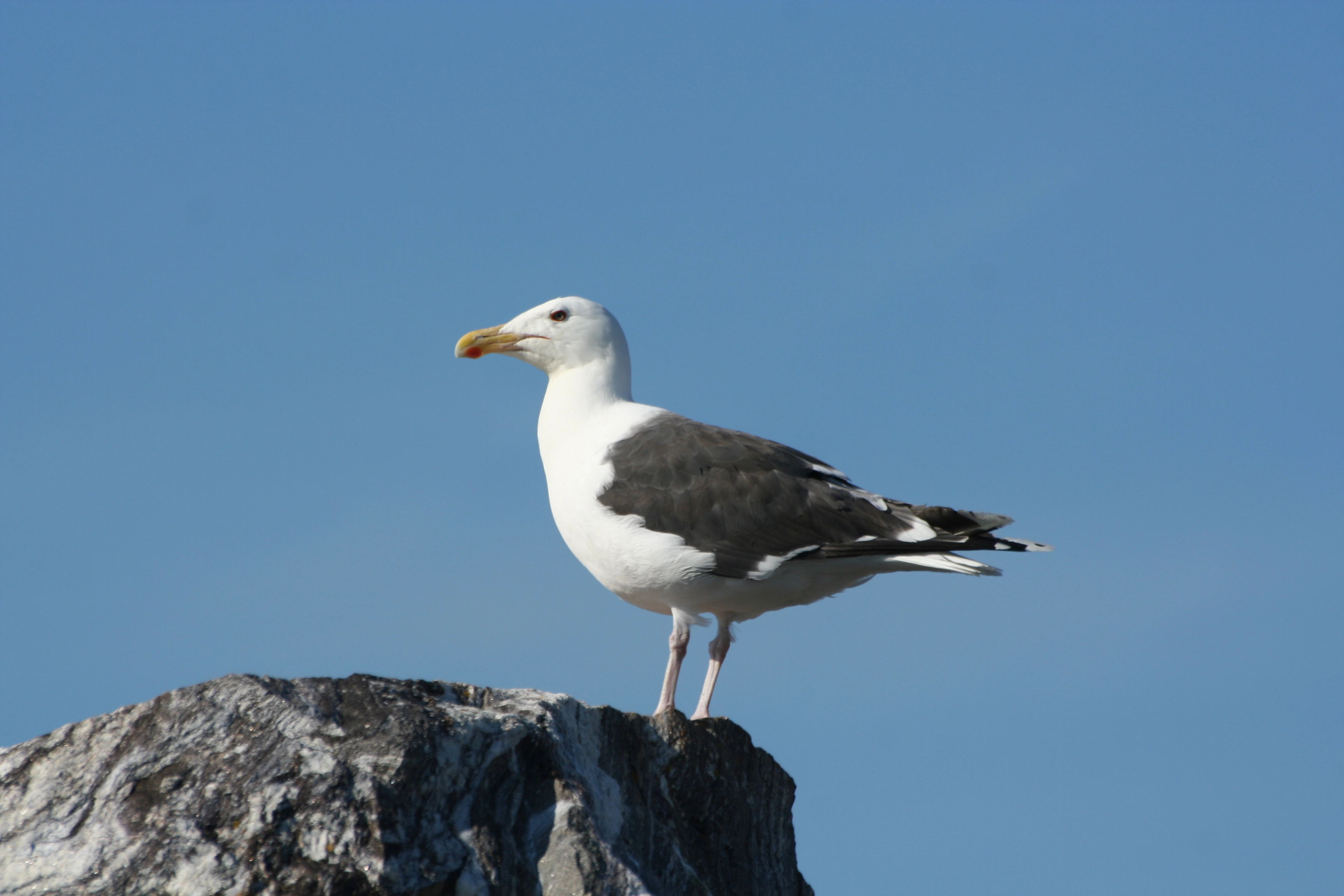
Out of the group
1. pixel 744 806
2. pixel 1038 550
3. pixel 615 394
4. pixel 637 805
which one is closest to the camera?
pixel 637 805

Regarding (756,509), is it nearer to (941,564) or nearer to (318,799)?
(941,564)

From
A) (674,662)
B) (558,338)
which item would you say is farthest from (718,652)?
(558,338)

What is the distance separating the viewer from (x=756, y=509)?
9406 millimetres

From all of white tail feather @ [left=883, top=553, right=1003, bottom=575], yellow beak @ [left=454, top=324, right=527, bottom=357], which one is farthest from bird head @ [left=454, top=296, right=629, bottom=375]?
white tail feather @ [left=883, top=553, right=1003, bottom=575]

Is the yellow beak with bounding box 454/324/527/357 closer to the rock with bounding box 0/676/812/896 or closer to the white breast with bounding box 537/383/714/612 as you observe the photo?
the white breast with bounding box 537/383/714/612

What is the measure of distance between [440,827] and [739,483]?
455cm

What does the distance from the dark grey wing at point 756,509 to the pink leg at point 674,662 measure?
0.69 metres

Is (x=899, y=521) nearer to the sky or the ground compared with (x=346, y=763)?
nearer to the sky

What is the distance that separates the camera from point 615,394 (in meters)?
11.0

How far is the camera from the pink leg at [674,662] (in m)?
9.62

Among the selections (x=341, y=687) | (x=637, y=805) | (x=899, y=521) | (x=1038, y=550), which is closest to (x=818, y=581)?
(x=899, y=521)

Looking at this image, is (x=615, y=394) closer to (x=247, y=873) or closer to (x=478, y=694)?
(x=478, y=694)

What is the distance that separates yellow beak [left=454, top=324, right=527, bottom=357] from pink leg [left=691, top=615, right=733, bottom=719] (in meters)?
3.26

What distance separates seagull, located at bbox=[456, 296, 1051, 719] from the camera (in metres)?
9.22
